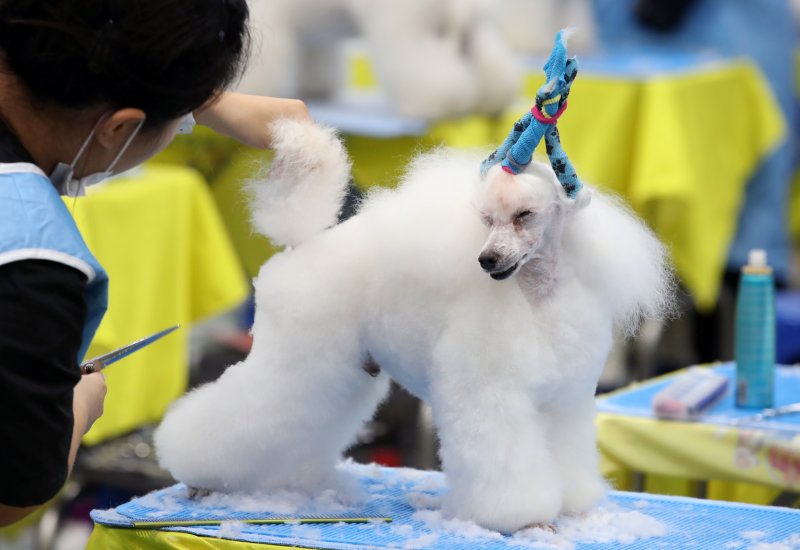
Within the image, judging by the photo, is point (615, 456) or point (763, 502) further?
point (763, 502)

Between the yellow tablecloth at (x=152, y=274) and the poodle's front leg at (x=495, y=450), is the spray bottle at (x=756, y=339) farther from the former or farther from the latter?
the yellow tablecloth at (x=152, y=274)

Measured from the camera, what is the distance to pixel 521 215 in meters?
0.92

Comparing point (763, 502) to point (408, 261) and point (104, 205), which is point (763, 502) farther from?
point (104, 205)

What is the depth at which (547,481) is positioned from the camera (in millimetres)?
978

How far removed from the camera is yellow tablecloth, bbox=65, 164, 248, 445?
1749mm

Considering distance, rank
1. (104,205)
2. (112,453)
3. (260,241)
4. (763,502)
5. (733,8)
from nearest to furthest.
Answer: (763,502)
(104,205)
(112,453)
(260,241)
(733,8)

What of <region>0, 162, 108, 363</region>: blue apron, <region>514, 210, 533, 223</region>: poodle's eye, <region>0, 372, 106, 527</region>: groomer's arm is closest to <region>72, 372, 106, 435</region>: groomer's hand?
<region>0, 372, 106, 527</region>: groomer's arm

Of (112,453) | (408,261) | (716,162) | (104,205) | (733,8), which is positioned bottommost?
(112,453)

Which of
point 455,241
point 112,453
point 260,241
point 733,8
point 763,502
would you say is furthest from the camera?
point 733,8

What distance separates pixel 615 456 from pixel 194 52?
0.79m

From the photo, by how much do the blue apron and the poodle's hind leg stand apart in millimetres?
306

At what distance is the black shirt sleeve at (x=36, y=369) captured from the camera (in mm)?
691

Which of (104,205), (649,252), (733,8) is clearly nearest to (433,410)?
Result: (649,252)

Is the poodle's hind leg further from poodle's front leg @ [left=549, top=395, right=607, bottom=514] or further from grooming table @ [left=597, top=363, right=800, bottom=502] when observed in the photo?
grooming table @ [left=597, top=363, right=800, bottom=502]
